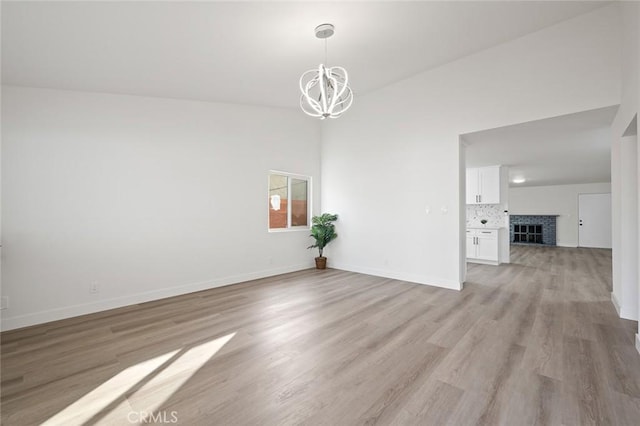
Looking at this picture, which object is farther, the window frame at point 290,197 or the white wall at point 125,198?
the window frame at point 290,197

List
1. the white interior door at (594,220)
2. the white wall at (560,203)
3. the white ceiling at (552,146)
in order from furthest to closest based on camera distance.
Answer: the white wall at (560,203)
the white interior door at (594,220)
the white ceiling at (552,146)

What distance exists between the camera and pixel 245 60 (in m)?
3.60

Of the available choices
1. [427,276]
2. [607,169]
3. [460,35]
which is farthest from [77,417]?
[607,169]

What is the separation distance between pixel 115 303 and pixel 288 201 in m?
3.42

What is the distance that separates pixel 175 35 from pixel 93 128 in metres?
1.78

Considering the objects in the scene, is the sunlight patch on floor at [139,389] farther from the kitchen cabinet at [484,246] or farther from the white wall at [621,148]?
the kitchen cabinet at [484,246]

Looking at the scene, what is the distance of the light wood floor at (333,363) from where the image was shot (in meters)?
1.78

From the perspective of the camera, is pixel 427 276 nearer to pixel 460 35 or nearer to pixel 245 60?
pixel 460 35

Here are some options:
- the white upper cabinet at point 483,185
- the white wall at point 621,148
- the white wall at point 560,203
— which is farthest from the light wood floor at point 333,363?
the white wall at point 560,203

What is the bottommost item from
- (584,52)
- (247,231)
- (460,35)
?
(247,231)

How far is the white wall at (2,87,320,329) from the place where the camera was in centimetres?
325

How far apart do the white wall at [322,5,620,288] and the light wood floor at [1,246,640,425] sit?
131 centimetres

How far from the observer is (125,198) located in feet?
12.7
